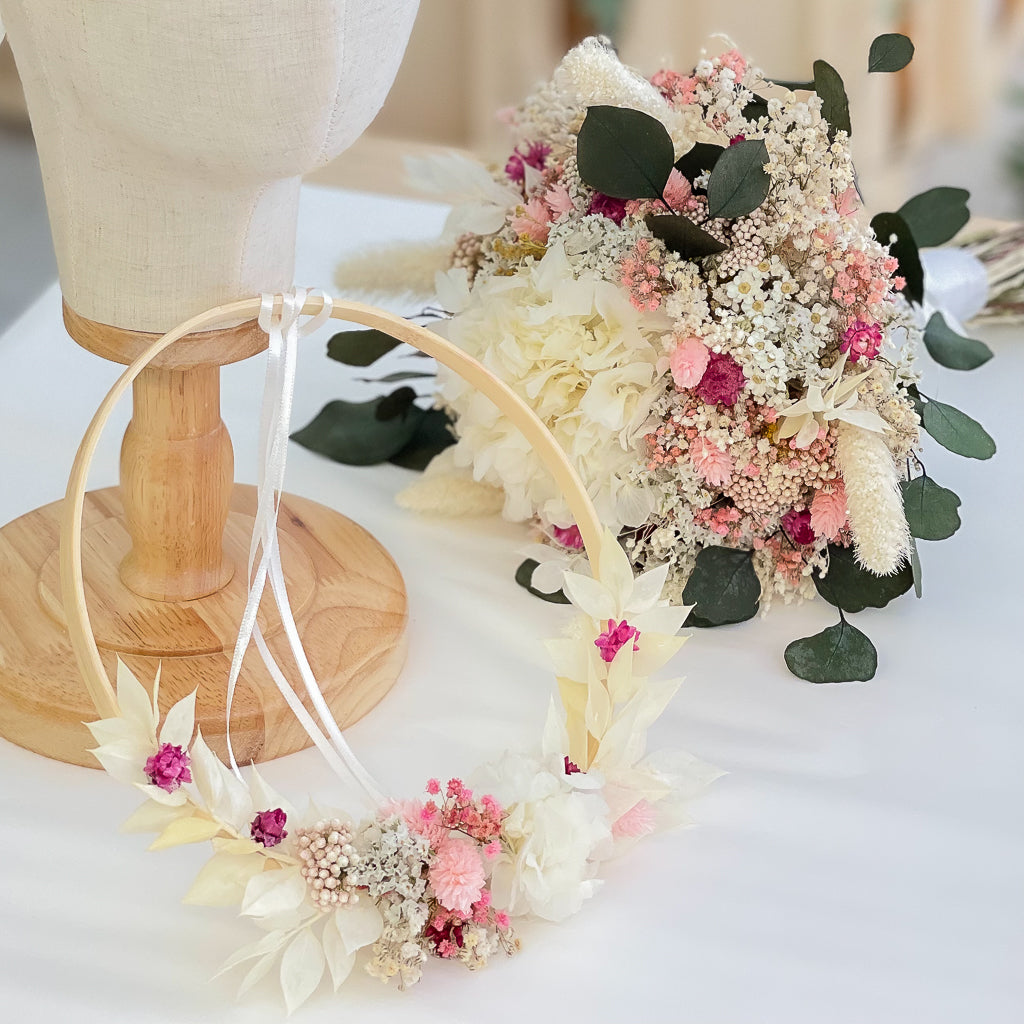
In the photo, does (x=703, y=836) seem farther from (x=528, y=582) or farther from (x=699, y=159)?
(x=699, y=159)

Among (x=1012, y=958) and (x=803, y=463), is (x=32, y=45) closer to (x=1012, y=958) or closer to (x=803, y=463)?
(x=803, y=463)

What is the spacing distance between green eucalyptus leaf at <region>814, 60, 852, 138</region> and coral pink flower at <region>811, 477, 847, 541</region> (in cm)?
23

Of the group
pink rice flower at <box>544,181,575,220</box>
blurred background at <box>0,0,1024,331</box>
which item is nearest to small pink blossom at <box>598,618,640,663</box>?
pink rice flower at <box>544,181,575,220</box>

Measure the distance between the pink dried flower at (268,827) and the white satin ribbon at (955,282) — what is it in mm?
803

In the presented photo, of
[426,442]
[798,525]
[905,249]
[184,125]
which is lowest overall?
[426,442]

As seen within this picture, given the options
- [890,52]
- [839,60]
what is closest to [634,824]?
[890,52]

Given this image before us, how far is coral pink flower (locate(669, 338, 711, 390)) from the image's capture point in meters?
0.81

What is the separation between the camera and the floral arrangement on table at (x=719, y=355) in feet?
2.70

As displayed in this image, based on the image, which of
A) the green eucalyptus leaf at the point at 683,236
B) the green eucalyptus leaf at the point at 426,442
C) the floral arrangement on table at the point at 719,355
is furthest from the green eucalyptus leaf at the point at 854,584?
the green eucalyptus leaf at the point at 426,442

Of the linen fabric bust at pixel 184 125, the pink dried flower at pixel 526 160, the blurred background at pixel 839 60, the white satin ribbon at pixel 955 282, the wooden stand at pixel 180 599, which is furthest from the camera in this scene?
the blurred background at pixel 839 60

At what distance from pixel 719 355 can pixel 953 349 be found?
1.03ft

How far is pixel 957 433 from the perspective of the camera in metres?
0.89

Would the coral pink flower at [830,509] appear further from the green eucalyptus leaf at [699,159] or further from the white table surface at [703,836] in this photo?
the green eucalyptus leaf at [699,159]

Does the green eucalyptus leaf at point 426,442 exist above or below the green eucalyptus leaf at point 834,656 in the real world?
below
